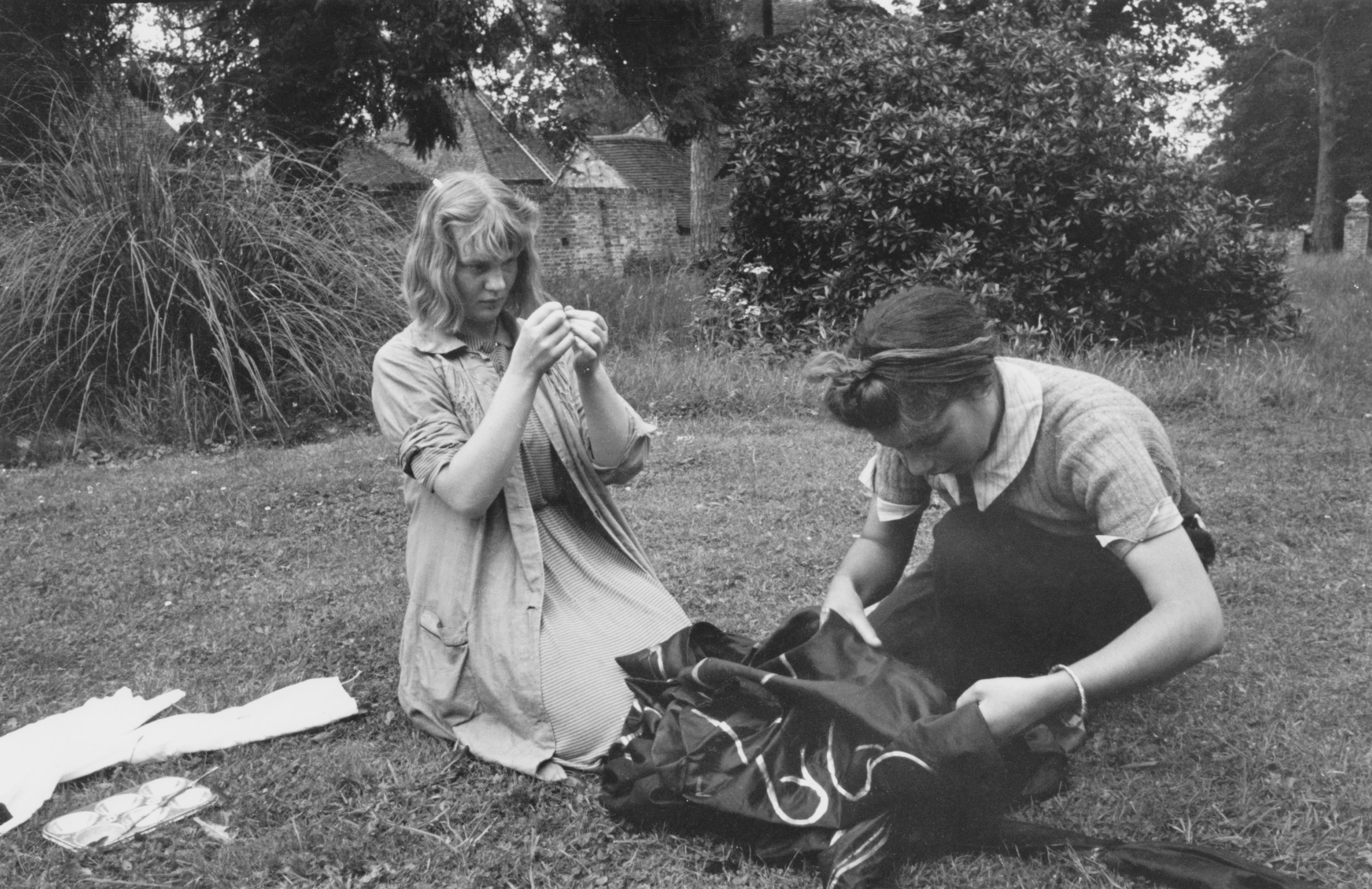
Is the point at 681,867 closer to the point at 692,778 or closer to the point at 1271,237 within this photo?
the point at 692,778

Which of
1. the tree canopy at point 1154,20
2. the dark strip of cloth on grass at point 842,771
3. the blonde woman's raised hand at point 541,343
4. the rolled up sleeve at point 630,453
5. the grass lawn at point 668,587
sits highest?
the tree canopy at point 1154,20

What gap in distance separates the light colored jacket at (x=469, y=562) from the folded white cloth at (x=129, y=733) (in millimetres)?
357

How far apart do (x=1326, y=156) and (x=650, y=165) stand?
17608mm

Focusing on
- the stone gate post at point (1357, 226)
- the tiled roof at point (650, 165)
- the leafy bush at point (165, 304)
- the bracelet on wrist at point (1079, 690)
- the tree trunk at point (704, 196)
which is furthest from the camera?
the tiled roof at point (650, 165)

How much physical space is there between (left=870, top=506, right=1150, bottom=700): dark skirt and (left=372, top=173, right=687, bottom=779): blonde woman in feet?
2.29

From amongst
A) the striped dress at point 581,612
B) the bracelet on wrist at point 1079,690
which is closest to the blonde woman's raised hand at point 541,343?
the striped dress at point 581,612

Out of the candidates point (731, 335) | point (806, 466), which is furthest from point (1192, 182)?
point (806, 466)

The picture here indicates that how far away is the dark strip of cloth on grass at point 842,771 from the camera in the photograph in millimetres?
2191

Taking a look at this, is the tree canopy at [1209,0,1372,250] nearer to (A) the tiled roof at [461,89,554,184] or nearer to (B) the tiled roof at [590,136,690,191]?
(B) the tiled roof at [590,136,690,191]

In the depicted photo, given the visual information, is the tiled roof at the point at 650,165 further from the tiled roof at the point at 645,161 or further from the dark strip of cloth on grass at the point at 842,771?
the dark strip of cloth on grass at the point at 842,771

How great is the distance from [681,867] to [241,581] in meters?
2.79

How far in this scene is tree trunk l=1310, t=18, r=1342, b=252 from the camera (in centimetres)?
2462

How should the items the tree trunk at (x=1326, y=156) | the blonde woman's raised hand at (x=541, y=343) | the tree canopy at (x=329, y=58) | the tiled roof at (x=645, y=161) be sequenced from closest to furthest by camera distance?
the blonde woman's raised hand at (x=541, y=343) < the tree canopy at (x=329, y=58) < the tree trunk at (x=1326, y=156) < the tiled roof at (x=645, y=161)

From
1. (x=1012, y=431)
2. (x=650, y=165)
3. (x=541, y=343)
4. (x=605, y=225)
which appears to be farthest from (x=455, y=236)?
(x=650, y=165)
